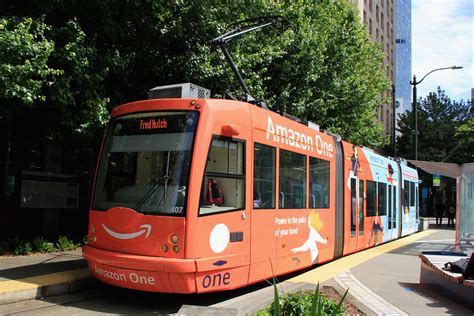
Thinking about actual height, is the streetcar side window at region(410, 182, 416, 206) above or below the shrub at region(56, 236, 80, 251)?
above

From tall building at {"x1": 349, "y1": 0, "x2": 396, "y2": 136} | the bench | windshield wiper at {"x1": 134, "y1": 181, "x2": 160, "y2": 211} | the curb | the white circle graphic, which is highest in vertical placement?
tall building at {"x1": 349, "y1": 0, "x2": 396, "y2": 136}

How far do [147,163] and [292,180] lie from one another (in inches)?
114

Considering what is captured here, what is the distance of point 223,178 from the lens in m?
7.09

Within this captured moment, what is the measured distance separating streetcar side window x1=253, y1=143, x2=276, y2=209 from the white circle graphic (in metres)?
0.81

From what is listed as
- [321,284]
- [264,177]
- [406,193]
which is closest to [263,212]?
[264,177]

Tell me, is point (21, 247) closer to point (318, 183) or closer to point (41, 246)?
point (41, 246)

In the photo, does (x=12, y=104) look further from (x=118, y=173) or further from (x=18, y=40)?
(x=118, y=173)

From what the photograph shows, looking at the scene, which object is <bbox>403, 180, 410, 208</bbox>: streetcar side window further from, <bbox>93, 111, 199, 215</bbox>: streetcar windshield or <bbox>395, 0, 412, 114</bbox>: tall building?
<bbox>395, 0, 412, 114</bbox>: tall building

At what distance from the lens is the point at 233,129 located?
7121 mm

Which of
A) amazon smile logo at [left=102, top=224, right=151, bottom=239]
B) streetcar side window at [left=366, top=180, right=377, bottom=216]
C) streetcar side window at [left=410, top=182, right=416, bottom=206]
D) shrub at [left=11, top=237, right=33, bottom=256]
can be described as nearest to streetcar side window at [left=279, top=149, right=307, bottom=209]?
amazon smile logo at [left=102, top=224, right=151, bottom=239]

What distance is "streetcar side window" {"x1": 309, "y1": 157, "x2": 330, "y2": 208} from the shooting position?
9609 millimetres

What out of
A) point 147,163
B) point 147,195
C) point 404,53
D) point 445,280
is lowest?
point 445,280

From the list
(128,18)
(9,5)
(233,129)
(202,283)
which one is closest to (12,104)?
(9,5)

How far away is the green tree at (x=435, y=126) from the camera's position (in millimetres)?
39875
